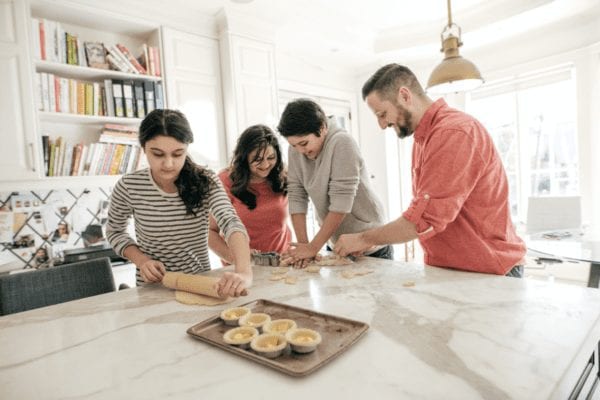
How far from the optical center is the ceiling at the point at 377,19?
298cm

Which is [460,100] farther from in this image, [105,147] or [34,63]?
[34,63]

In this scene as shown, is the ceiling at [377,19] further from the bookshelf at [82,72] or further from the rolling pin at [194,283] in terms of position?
the rolling pin at [194,283]

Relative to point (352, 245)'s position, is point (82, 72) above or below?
above

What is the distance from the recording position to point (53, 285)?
1.38m

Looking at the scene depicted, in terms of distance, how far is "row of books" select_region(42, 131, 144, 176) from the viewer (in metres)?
2.36

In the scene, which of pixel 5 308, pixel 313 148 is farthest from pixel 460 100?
pixel 5 308

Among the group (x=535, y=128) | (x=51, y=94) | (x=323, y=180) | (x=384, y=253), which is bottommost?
(x=384, y=253)

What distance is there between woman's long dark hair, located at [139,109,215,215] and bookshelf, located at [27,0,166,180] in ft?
4.71

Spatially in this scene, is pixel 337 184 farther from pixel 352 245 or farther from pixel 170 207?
pixel 170 207

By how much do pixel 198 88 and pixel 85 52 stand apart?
31.9 inches

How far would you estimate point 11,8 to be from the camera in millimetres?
2188

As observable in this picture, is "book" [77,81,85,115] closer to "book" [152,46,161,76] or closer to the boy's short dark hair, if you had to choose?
"book" [152,46,161,76]

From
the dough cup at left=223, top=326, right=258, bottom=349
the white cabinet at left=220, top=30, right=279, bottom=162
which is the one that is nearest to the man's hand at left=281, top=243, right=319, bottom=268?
the dough cup at left=223, top=326, right=258, bottom=349

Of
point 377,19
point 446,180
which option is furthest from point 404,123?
point 377,19
